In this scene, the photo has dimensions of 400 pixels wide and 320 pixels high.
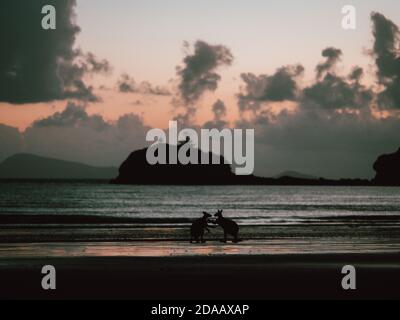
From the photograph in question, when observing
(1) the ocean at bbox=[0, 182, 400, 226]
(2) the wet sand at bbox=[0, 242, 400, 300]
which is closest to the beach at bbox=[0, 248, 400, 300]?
(2) the wet sand at bbox=[0, 242, 400, 300]

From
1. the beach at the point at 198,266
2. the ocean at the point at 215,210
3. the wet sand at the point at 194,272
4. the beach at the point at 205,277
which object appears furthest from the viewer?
the ocean at the point at 215,210

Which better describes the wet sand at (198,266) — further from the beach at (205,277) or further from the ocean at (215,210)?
the ocean at (215,210)

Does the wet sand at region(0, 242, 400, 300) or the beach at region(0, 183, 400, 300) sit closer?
the wet sand at region(0, 242, 400, 300)

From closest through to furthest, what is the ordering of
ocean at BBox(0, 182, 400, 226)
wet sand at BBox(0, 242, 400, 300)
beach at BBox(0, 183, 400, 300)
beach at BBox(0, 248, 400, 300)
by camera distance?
beach at BBox(0, 248, 400, 300), wet sand at BBox(0, 242, 400, 300), beach at BBox(0, 183, 400, 300), ocean at BBox(0, 182, 400, 226)

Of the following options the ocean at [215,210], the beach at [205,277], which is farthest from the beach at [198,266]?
the ocean at [215,210]

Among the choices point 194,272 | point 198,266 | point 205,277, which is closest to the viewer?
point 205,277

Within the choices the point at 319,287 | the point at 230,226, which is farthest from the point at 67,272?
the point at 230,226

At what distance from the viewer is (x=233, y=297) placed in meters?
17.0

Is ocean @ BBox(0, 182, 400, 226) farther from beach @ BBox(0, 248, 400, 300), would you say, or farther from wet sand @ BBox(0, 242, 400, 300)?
beach @ BBox(0, 248, 400, 300)

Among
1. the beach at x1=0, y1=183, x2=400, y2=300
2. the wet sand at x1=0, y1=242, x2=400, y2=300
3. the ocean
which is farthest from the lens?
the ocean

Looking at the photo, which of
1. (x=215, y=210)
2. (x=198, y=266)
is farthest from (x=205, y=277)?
(x=215, y=210)

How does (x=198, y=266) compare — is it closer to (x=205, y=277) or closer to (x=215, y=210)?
(x=205, y=277)
